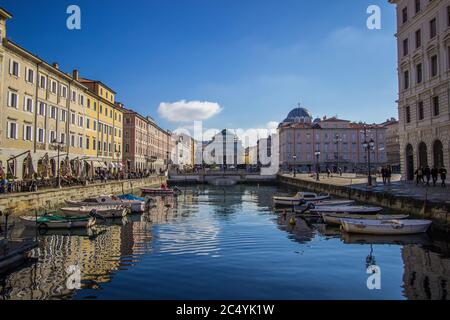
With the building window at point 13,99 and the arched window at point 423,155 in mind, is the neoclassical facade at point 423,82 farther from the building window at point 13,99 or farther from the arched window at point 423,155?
the building window at point 13,99

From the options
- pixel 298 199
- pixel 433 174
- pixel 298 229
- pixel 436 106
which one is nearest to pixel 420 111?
pixel 436 106

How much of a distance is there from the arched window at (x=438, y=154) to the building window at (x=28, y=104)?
44.6 metres

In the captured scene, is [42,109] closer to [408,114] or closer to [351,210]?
[351,210]

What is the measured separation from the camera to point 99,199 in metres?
33.9

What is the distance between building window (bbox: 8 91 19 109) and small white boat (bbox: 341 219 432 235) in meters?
34.3

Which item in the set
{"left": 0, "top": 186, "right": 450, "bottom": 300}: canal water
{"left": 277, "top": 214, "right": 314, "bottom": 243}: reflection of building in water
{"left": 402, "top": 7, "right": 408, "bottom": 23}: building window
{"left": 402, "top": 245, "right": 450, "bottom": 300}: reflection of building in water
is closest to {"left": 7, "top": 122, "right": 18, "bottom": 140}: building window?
{"left": 0, "top": 186, "right": 450, "bottom": 300}: canal water

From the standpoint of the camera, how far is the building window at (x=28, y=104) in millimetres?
38641

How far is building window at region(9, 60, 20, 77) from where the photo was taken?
35797mm

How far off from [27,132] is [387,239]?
3800 cm

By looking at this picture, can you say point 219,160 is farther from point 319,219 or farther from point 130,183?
point 319,219

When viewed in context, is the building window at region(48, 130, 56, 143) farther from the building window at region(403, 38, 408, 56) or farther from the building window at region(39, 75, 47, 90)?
the building window at region(403, 38, 408, 56)

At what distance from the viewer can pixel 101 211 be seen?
29766 millimetres

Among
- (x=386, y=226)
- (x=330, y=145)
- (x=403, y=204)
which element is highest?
(x=330, y=145)

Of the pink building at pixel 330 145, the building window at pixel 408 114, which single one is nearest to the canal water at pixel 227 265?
the building window at pixel 408 114
